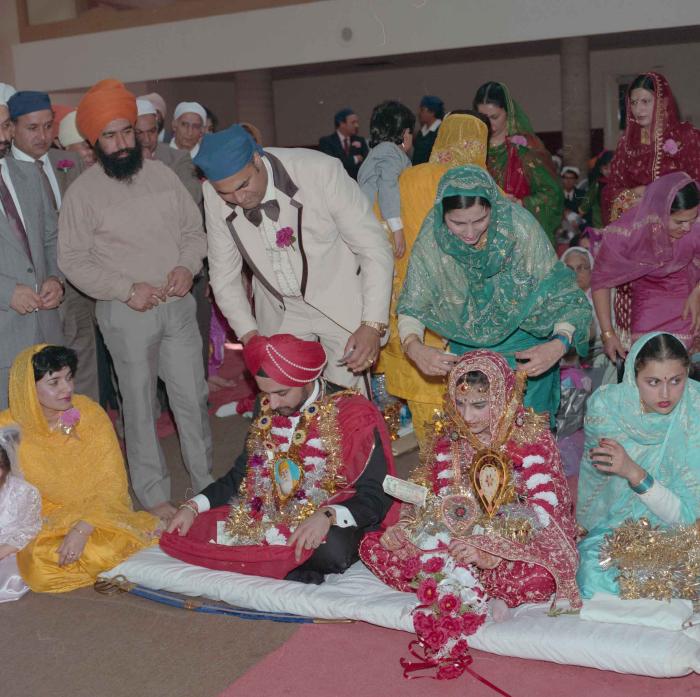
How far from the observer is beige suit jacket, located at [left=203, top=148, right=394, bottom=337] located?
392cm

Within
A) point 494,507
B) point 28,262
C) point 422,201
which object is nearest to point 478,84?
point 422,201

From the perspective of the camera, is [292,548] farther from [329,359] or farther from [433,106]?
[433,106]

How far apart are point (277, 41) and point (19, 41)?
420 cm

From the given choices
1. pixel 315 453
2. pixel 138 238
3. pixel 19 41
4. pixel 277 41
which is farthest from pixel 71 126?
pixel 19 41

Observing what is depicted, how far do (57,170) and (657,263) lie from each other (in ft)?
9.72

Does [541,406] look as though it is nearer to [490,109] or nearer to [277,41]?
[490,109]

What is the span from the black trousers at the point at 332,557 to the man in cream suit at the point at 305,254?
0.64m

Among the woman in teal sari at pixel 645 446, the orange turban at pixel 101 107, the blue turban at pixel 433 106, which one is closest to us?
the woman in teal sari at pixel 645 446

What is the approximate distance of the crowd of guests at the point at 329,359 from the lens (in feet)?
11.0

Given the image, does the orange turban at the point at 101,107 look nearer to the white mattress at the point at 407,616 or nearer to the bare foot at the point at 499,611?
the white mattress at the point at 407,616

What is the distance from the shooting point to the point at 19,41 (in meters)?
13.4

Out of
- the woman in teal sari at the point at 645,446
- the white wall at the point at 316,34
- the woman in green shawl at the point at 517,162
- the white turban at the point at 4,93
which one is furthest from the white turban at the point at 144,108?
the white wall at the point at 316,34

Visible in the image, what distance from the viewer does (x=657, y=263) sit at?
4.43 metres

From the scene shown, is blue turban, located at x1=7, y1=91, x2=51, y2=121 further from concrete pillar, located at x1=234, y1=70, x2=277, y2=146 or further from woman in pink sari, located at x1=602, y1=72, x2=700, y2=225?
concrete pillar, located at x1=234, y1=70, x2=277, y2=146
